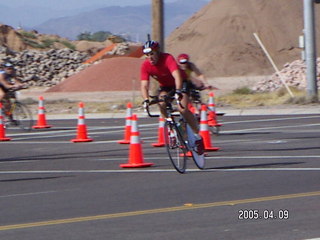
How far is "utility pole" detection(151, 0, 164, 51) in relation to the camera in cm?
3052

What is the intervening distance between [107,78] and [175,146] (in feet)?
124

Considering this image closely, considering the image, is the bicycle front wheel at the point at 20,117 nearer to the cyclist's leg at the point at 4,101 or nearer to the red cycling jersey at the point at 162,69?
the cyclist's leg at the point at 4,101

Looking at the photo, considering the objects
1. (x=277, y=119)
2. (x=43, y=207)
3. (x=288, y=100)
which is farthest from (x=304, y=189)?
A: (x=288, y=100)

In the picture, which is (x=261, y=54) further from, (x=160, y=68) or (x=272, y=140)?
(x=160, y=68)

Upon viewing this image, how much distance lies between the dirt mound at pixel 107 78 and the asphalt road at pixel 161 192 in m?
30.0

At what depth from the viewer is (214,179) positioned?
12.4 m

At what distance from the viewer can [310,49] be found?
29.2 m

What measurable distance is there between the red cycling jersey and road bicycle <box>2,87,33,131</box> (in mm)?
10063

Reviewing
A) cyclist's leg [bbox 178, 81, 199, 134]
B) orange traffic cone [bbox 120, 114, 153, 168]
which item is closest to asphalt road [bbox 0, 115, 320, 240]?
orange traffic cone [bbox 120, 114, 153, 168]

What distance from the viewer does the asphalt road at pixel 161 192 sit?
8898mm

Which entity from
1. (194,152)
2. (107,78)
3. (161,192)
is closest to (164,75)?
(194,152)

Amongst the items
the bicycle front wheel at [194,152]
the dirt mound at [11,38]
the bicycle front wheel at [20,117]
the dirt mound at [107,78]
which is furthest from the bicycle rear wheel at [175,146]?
the dirt mound at [11,38]

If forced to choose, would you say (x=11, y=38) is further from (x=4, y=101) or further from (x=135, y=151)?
(x=135, y=151)

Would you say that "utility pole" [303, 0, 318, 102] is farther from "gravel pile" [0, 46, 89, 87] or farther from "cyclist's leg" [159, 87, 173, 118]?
"gravel pile" [0, 46, 89, 87]
